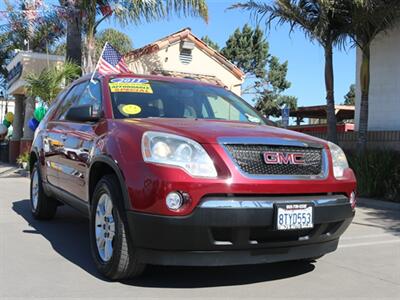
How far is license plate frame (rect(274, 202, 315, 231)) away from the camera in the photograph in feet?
13.6

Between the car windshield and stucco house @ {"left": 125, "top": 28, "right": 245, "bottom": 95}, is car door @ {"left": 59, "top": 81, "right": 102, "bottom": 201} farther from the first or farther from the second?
stucco house @ {"left": 125, "top": 28, "right": 245, "bottom": 95}

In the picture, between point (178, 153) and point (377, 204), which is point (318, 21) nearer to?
point (377, 204)

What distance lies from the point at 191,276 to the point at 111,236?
812mm

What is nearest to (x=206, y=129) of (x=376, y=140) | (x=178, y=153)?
(x=178, y=153)

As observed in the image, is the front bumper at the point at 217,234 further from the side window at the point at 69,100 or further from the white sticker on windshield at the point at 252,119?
the side window at the point at 69,100

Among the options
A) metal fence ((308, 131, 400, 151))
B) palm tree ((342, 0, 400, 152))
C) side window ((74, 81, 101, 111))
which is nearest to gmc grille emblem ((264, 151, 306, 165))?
side window ((74, 81, 101, 111))

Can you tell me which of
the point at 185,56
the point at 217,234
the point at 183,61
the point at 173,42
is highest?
the point at 173,42

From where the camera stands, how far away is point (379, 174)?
11.0 m

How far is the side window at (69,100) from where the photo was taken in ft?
21.7

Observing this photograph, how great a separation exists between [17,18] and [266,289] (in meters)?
18.8

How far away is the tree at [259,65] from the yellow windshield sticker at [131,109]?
3697cm

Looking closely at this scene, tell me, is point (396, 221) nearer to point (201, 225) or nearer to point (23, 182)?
point (201, 225)

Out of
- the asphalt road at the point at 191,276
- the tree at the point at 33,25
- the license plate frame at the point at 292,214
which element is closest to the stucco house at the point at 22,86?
the tree at the point at 33,25

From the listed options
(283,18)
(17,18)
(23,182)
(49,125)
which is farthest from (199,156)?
(17,18)
